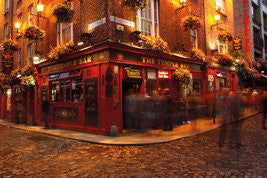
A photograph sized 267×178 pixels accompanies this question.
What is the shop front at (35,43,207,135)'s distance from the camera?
9508 millimetres

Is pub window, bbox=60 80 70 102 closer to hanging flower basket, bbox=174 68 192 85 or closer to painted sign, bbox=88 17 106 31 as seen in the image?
painted sign, bbox=88 17 106 31

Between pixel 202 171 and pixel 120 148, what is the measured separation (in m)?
3.35

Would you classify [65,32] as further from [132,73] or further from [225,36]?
[225,36]

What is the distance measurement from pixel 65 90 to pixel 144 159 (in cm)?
837

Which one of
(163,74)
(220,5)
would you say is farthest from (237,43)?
(163,74)

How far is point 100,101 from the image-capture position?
9758mm

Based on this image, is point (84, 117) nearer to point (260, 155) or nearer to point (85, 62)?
point (85, 62)

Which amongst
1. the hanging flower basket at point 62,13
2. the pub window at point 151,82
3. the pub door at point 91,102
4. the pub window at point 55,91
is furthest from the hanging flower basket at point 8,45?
the pub window at point 151,82

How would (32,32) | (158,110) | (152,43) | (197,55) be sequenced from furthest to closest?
1. (197,55)
2. (32,32)
3. (152,43)
4. (158,110)

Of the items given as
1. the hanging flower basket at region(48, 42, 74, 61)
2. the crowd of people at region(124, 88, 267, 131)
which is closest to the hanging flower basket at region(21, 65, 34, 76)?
the hanging flower basket at region(48, 42, 74, 61)

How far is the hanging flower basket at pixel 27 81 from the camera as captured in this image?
14.0 m

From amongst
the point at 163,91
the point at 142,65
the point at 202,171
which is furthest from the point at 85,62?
the point at 202,171

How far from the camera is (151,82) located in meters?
11.6

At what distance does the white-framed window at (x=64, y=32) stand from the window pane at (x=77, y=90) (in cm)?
289
